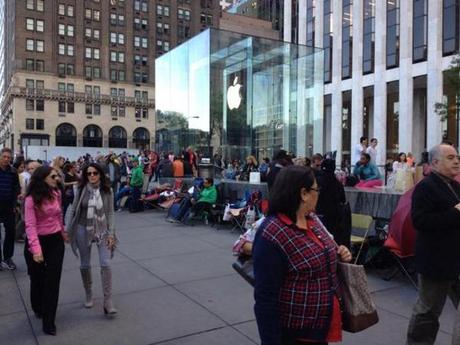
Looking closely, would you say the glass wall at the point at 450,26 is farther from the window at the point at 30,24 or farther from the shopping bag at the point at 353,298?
the window at the point at 30,24

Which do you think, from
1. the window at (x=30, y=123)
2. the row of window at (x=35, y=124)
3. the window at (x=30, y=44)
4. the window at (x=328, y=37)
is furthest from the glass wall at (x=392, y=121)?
the window at (x=30, y=44)

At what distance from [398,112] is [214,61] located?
2627 cm

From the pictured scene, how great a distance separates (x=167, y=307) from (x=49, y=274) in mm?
1499

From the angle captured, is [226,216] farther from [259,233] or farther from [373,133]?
[373,133]

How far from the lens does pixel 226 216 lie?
11141 mm

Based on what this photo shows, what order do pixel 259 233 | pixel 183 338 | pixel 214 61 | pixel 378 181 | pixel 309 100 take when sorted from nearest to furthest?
1. pixel 259 233
2. pixel 183 338
3. pixel 378 181
4. pixel 214 61
5. pixel 309 100

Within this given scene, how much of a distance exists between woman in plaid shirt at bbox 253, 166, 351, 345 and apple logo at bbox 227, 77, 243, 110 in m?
19.3

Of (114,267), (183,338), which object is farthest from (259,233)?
(114,267)

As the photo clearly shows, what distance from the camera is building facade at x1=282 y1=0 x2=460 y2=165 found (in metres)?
35.7

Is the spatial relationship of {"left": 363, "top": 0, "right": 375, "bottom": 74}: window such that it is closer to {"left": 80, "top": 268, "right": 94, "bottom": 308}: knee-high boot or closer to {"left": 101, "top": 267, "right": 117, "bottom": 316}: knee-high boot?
{"left": 80, "top": 268, "right": 94, "bottom": 308}: knee-high boot

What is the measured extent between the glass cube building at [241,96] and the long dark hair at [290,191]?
18.4m

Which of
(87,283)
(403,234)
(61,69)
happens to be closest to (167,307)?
(87,283)

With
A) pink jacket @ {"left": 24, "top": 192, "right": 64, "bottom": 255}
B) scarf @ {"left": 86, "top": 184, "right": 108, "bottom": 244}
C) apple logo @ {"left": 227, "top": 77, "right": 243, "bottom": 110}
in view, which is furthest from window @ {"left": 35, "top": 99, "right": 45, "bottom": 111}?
pink jacket @ {"left": 24, "top": 192, "right": 64, "bottom": 255}

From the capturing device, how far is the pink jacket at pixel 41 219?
4785mm
